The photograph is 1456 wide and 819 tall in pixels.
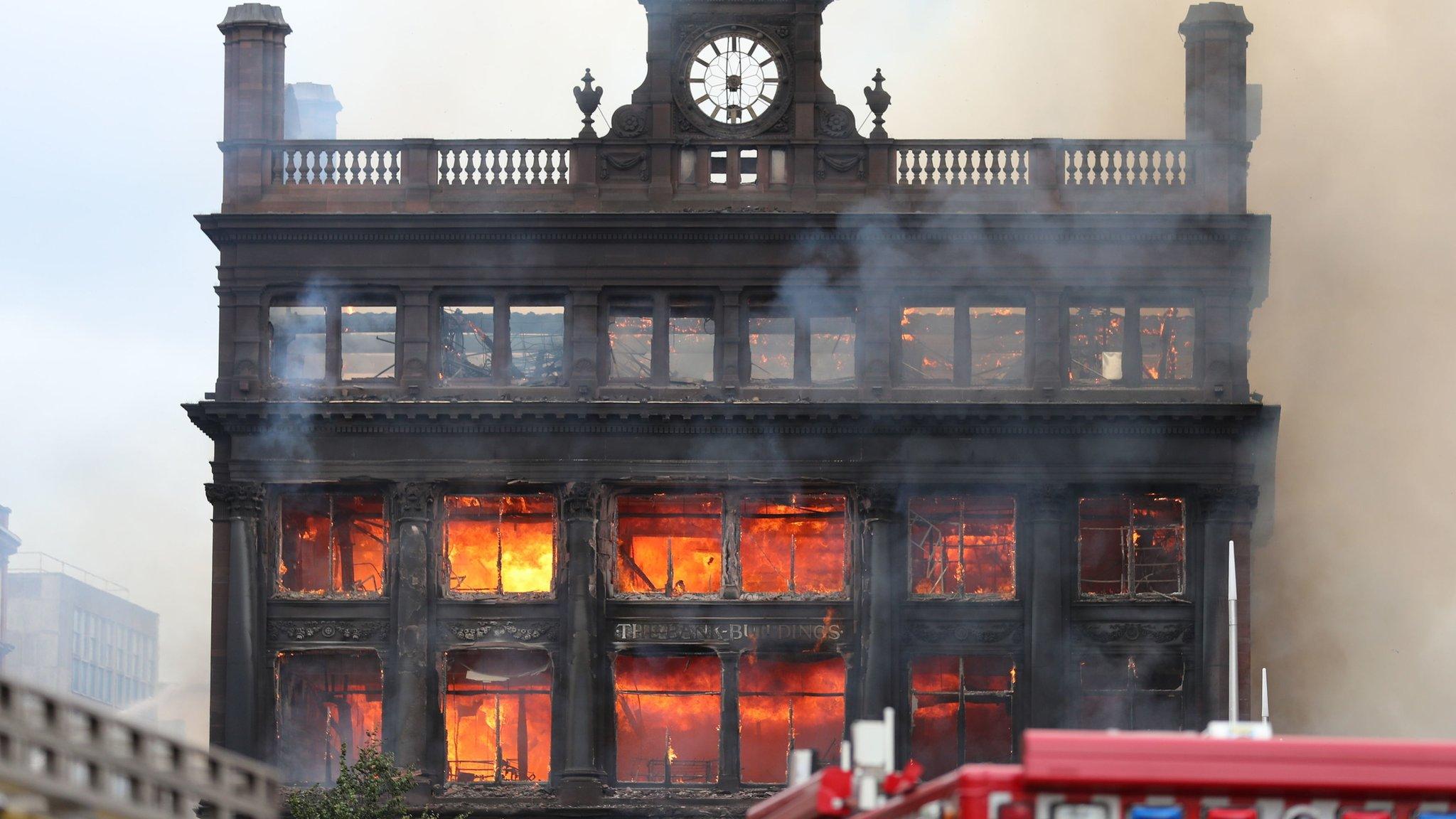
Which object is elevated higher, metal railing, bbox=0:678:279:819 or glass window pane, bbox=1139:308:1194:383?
glass window pane, bbox=1139:308:1194:383

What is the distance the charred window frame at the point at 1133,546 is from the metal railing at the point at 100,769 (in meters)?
25.1

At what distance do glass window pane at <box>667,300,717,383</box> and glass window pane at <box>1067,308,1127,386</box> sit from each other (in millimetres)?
6566

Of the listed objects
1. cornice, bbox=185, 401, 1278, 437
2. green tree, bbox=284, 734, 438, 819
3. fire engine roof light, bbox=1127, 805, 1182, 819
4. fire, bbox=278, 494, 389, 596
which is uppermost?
cornice, bbox=185, 401, 1278, 437

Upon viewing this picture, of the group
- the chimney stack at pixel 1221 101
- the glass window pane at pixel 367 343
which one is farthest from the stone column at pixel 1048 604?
the glass window pane at pixel 367 343

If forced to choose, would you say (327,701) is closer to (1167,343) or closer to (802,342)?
(802,342)

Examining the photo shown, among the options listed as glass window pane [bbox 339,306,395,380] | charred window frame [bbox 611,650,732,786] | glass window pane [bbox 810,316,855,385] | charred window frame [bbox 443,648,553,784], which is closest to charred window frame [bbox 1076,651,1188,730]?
charred window frame [bbox 611,650,732,786]

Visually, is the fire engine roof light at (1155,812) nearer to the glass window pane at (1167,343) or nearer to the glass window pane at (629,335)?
the glass window pane at (1167,343)

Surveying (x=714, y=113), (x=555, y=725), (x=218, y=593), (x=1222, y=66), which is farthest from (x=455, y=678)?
(x=1222, y=66)

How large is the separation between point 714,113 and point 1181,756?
2845cm

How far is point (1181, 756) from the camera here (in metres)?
16.4

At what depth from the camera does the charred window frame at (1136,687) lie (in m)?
42.2

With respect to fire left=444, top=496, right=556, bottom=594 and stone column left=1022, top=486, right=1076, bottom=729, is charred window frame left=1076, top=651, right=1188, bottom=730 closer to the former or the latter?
stone column left=1022, top=486, right=1076, bottom=729

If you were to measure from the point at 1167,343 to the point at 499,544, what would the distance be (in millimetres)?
12677

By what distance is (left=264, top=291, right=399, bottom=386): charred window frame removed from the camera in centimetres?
4316
